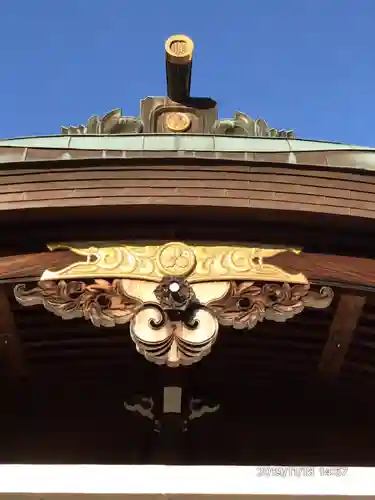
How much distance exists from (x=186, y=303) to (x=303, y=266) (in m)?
0.71

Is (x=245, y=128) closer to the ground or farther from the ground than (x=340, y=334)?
farther from the ground

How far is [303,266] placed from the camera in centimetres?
438

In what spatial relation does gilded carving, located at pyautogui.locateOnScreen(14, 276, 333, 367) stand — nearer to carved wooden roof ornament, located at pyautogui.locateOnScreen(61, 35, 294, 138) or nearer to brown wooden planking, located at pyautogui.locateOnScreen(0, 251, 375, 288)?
brown wooden planking, located at pyautogui.locateOnScreen(0, 251, 375, 288)

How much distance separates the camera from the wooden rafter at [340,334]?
450 centimetres

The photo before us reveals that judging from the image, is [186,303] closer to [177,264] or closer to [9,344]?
[177,264]

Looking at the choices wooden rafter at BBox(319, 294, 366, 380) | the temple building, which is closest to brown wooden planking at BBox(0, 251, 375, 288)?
the temple building

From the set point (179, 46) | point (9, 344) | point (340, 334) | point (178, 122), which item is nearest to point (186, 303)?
point (340, 334)

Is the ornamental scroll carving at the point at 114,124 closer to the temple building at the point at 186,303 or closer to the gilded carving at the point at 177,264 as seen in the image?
the temple building at the point at 186,303

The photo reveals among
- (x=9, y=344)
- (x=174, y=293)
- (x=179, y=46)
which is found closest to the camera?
(x=174, y=293)

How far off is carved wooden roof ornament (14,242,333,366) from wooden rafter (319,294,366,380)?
0.74 feet

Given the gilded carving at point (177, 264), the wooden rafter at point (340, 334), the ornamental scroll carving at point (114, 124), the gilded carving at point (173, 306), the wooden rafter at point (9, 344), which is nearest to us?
the gilded carving at point (173, 306)

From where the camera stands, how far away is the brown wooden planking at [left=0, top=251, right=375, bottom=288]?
435cm

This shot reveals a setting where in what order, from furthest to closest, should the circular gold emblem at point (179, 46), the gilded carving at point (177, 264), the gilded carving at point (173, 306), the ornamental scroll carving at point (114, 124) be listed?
the ornamental scroll carving at point (114, 124) → the circular gold emblem at point (179, 46) → the gilded carving at point (177, 264) → the gilded carving at point (173, 306)

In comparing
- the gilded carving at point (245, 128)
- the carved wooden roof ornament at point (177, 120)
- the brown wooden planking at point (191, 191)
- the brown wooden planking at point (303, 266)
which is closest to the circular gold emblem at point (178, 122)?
the carved wooden roof ornament at point (177, 120)
